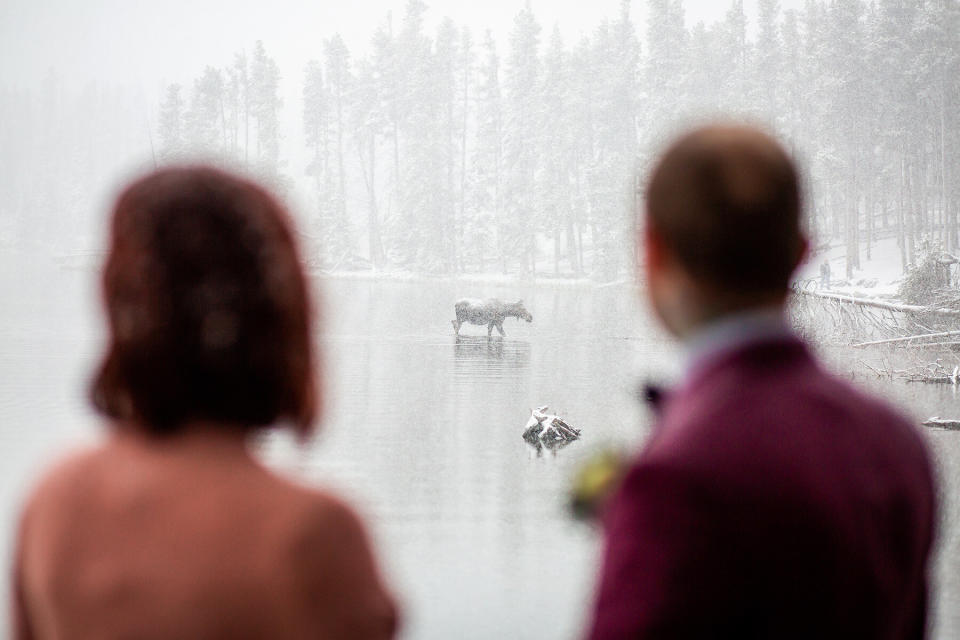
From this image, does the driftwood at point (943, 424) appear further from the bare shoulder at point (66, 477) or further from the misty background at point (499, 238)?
the bare shoulder at point (66, 477)

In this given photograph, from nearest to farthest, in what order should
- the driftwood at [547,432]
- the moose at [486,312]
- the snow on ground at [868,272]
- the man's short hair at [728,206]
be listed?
the man's short hair at [728,206] → the driftwood at [547,432] → the moose at [486,312] → the snow on ground at [868,272]

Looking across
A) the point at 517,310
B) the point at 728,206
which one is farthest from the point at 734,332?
the point at 517,310

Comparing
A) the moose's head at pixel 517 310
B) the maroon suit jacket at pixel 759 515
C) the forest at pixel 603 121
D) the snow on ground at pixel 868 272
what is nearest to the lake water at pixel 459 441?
the maroon suit jacket at pixel 759 515

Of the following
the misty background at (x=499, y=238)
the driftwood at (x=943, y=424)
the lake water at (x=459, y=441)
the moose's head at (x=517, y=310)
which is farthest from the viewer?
the moose's head at (x=517, y=310)

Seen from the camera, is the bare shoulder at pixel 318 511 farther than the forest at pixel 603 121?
No

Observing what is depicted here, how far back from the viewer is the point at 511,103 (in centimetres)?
7844

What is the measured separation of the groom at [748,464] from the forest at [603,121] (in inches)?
1857

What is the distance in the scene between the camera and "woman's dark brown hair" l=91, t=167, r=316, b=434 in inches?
55.5

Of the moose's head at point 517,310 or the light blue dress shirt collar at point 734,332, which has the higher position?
the light blue dress shirt collar at point 734,332

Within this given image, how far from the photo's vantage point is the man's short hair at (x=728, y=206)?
1.54 m

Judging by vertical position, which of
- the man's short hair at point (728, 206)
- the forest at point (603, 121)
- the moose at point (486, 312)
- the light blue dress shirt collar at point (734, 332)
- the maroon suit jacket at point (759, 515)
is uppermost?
the forest at point (603, 121)

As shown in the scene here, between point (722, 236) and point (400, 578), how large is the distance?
279 inches

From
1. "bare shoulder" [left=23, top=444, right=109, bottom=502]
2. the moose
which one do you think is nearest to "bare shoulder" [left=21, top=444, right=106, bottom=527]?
"bare shoulder" [left=23, top=444, right=109, bottom=502]

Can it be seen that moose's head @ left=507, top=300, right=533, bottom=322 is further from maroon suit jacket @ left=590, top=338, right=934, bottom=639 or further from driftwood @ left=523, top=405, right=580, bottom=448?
maroon suit jacket @ left=590, top=338, right=934, bottom=639
